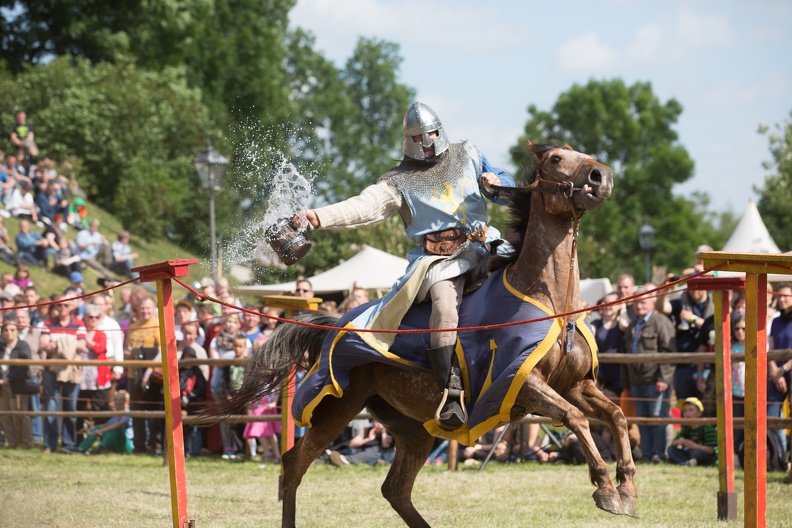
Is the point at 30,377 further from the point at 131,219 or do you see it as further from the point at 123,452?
the point at 131,219

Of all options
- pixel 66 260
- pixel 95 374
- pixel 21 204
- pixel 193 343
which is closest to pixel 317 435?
Result: pixel 193 343

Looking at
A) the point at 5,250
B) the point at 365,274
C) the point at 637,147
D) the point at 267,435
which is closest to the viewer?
the point at 267,435

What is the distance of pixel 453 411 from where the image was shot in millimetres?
5887

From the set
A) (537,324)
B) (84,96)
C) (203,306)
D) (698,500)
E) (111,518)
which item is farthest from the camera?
(84,96)

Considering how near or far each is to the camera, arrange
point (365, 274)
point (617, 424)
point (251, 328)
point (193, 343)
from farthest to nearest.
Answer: point (365, 274) → point (251, 328) → point (193, 343) → point (617, 424)

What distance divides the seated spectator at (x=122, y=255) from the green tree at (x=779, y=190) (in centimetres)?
2807

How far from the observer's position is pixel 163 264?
6.33 m

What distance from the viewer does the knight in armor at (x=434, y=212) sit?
6.16m

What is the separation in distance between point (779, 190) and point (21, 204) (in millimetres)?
30679

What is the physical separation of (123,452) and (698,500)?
6.78m

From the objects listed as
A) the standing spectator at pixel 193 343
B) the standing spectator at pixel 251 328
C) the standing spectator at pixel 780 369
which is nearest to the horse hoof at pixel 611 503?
the standing spectator at pixel 780 369

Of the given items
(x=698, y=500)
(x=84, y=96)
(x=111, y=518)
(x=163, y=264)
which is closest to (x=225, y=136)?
(x=163, y=264)

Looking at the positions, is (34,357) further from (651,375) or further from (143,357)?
(651,375)

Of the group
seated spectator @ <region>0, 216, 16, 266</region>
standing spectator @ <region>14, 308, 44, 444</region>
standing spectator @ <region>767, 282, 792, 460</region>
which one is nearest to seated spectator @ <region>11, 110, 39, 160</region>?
seated spectator @ <region>0, 216, 16, 266</region>
